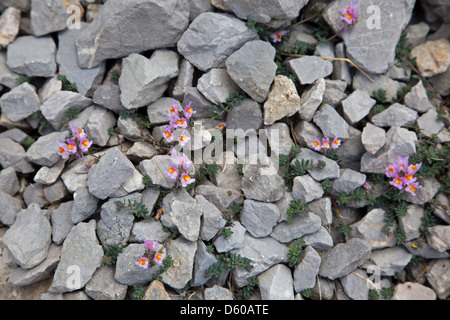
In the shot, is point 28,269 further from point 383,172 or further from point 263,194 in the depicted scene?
point 383,172

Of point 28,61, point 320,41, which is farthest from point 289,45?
point 28,61

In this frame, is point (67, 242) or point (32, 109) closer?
point (67, 242)

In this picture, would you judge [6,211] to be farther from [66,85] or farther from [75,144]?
[66,85]

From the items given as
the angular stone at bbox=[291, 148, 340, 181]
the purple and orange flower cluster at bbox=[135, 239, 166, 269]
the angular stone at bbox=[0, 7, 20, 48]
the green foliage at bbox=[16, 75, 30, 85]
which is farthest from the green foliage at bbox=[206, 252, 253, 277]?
the angular stone at bbox=[0, 7, 20, 48]

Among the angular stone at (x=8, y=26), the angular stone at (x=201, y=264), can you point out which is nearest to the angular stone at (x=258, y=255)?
the angular stone at (x=201, y=264)

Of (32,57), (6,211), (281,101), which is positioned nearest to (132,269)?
(6,211)

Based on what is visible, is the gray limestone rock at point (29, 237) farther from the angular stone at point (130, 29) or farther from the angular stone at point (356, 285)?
the angular stone at point (356, 285)
